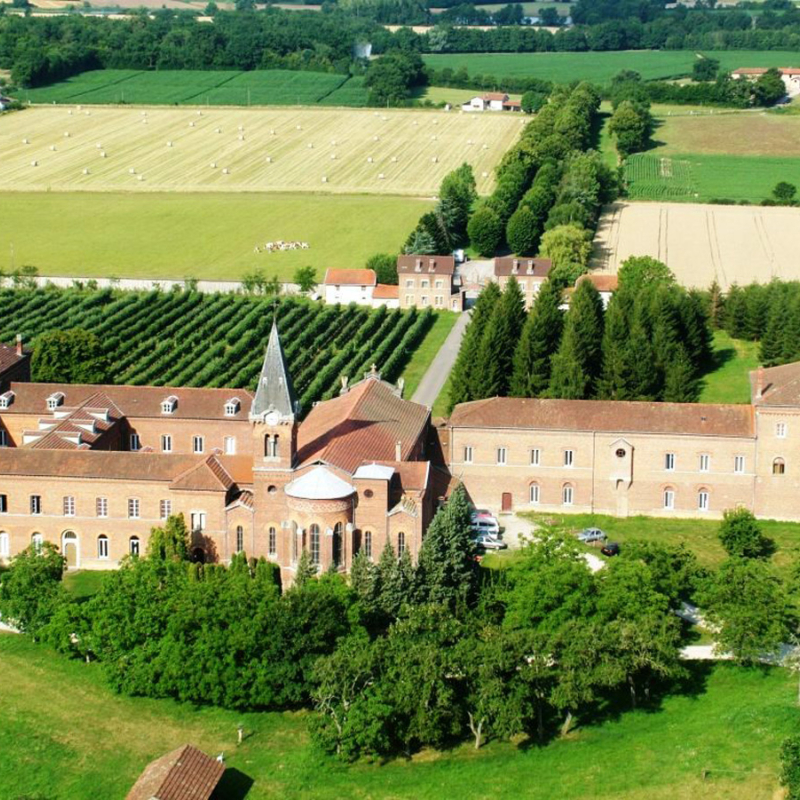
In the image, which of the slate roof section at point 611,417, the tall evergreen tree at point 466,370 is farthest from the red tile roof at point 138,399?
the tall evergreen tree at point 466,370

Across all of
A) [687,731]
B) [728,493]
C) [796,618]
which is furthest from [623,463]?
[687,731]

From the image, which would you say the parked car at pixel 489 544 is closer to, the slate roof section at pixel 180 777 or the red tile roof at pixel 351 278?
the slate roof section at pixel 180 777

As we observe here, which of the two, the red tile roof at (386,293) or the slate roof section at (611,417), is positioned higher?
the red tile roof at (386,293)

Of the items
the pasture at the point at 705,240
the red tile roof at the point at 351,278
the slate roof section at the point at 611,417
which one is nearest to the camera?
the slate roof section at the point at 611,417

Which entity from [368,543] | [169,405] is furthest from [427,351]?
[368,543]

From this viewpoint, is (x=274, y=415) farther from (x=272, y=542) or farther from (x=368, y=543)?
(x=368, y=543)
